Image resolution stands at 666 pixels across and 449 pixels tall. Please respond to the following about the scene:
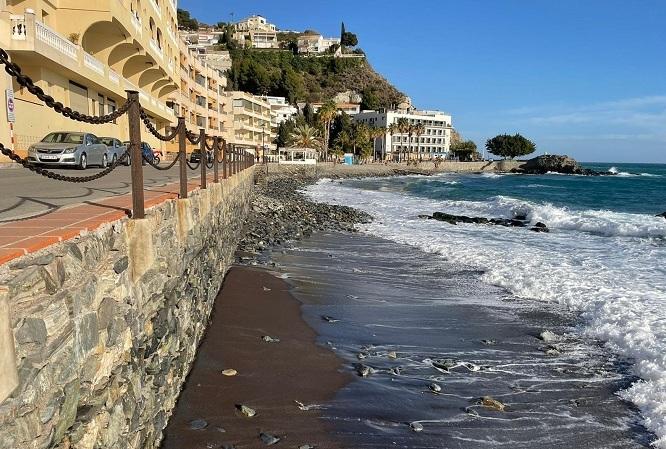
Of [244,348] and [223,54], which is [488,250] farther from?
[223,54]

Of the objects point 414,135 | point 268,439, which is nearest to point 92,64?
point 268,439

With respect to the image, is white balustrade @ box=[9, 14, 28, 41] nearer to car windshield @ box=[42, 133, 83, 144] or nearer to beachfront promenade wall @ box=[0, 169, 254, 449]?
car windshield @ box=[42, 133, 83, 144]

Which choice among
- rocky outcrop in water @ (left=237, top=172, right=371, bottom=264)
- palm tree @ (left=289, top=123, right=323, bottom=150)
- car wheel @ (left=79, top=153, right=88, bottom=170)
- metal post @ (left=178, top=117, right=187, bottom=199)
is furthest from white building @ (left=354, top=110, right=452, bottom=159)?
metal post @ (left=178, top=117, right=187, bottom=199)

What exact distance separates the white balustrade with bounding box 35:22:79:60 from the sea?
45.6 feet

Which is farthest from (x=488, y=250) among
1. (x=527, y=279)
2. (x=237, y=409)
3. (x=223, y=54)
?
(x=223, y=54)

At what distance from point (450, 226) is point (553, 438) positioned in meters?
19.3

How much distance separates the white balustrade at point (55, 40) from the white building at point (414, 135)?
9631cm

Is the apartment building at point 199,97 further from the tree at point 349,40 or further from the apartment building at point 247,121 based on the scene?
the tree at point 349,40

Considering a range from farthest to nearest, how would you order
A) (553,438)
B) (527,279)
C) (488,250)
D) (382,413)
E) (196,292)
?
(488,250)
(527,279)
(196,292)
(382,413)
(553,438)

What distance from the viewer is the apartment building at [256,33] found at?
167 meters

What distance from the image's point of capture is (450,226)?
2422 cm

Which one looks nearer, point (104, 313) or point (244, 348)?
point (104, 313)

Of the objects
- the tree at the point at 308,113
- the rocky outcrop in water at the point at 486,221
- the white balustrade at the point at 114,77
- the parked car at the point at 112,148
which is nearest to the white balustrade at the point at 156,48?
the white balustrade at the point at 114,77

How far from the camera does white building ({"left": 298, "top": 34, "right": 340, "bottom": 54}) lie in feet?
571
